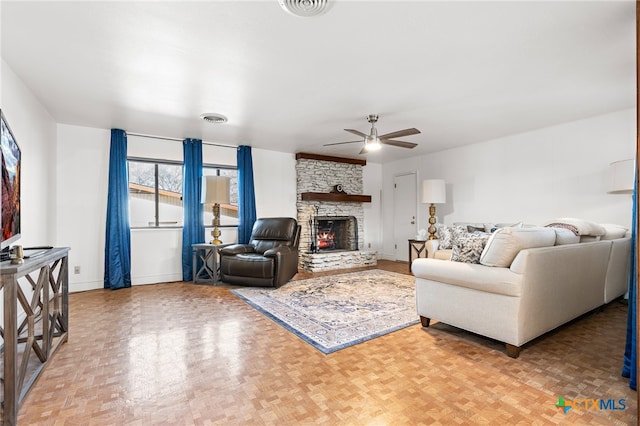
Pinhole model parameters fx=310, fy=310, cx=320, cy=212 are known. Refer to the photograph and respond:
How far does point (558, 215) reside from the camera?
449 centimetres

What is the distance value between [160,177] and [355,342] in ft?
13.8

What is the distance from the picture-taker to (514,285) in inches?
84.3

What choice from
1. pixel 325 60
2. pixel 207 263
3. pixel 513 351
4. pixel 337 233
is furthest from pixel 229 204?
pixel 513 351

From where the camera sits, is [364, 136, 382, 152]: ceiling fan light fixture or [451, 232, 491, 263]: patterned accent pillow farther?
[364, 136, 382, 152]: ceiling fan light fixture

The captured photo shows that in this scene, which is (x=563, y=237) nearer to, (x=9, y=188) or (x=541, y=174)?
(x=541, y=174)

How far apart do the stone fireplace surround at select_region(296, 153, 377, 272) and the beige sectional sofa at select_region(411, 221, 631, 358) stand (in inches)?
129

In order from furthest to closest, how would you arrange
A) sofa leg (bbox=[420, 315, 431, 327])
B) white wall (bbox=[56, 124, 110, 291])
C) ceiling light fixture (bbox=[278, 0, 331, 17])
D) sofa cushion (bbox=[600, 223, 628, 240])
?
white wall (bbox=[56, 124, 110, 291]) < sofa cushion (bbox=[600, 223, 628, 240]) < sofa leg (bbox=[420, 315, 431, 327]) < ceiling light fixture (bbox=[278, 0, 331, 17])

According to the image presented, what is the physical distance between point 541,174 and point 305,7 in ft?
14.7

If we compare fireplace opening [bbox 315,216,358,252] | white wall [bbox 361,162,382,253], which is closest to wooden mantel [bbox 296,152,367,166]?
white wall [bbox 361,162,382,253]

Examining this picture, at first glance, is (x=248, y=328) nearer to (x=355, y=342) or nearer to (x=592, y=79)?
(x=355, y=342)

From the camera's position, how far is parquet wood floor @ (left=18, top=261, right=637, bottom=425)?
1.59 metres

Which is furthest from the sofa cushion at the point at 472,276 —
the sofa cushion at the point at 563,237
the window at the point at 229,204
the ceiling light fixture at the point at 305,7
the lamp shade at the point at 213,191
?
the window at the point at 229,204

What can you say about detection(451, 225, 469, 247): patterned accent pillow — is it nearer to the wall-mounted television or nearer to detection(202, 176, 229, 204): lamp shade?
detection(202, 176, 229, 204): lamp shade

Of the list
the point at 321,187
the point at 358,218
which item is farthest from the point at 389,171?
the point at 321,187
